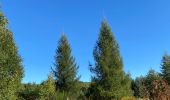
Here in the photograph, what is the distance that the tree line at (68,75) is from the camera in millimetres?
15703

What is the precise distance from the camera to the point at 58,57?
33812mm

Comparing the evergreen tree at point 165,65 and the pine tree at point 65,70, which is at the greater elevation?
the evergreen tree at point 165,65

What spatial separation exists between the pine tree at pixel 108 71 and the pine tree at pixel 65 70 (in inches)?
225

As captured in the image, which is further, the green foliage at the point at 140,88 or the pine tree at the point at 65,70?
the pine tree at the point at 65,70

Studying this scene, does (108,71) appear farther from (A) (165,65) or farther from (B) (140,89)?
(A) (165,65)

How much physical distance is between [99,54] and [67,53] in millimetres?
7567

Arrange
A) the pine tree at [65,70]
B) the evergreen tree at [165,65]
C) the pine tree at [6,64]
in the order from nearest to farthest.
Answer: the pine tree at [6,64] < the pine tree at [65,70] < the evergreen tree at [165,65]

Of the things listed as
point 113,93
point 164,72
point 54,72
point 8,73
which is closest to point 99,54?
point 113,93

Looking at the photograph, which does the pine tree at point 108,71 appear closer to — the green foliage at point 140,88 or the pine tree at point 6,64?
the green foliage at point 140,88

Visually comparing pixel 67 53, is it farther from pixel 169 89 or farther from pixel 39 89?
pixel 169 89

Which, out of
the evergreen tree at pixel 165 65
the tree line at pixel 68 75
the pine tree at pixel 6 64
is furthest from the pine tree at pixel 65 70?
the evergreen tree at pixel 165 65

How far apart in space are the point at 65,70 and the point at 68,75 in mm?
630

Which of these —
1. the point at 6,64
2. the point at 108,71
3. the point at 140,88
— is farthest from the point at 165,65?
the point at 6,64

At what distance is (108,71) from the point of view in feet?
85.5
